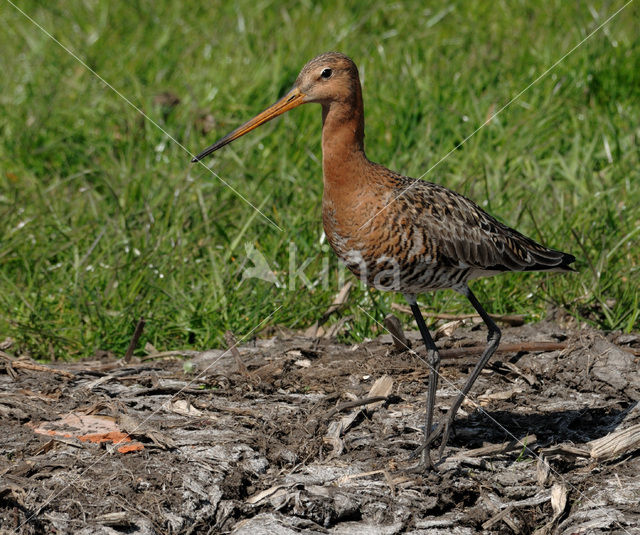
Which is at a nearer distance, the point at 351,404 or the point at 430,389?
the point at 430,389

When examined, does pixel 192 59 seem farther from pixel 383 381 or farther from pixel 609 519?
pixel 609 519

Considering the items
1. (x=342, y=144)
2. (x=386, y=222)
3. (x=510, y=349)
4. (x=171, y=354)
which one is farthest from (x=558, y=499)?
(x=171, y=354)

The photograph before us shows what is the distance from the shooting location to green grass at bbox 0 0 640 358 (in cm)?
605

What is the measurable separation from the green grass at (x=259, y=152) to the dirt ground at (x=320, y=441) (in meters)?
0.47

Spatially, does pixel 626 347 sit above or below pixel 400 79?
below

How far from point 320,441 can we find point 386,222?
1102mm

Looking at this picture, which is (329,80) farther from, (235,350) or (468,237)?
(235,350)

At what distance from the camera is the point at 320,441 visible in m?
4.58

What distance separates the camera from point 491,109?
318 inches

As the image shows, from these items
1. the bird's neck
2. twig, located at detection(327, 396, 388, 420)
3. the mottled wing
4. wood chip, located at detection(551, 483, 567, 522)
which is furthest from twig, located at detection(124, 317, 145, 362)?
wood chip, located at detection(551, 483, 567, 522)

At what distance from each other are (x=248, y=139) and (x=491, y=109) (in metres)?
2.08

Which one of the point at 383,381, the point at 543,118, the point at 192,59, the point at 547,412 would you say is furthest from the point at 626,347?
the point at 192,59

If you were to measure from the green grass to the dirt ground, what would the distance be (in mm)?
468

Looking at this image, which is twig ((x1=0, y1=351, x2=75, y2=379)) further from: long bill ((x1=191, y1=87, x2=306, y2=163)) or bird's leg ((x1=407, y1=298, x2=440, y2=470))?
bird's leg ((x1=407, y1=298, x2=440, y2=470))
